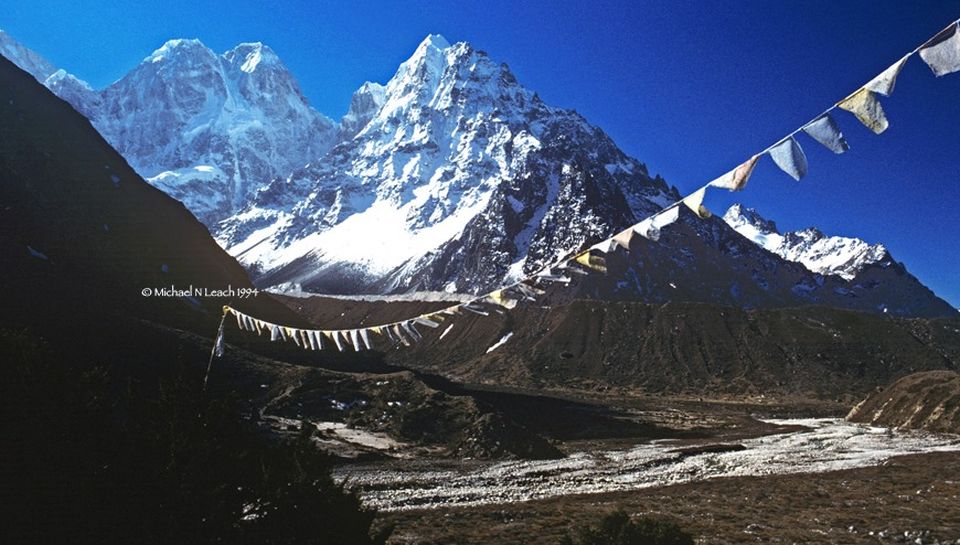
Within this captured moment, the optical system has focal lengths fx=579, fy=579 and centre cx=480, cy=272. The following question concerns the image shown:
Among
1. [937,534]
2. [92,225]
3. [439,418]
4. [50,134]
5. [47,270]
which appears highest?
[50,134]

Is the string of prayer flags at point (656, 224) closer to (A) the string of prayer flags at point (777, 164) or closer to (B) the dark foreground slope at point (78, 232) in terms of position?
(A) the string of prayer flags at point (777, 164)

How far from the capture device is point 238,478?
30.8 ft

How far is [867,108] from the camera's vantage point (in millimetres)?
10461

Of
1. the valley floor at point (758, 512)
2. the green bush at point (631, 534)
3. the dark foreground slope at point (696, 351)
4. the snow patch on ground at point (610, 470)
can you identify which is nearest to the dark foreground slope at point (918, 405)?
the snow patch on ground at point (610, 470)

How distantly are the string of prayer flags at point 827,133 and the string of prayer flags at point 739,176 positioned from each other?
1022 mm

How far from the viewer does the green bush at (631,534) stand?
10227 millimetres

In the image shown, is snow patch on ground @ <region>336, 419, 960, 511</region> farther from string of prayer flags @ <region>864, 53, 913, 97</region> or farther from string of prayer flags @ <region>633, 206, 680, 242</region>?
string of prayer flags @ <region>864, 53, 913, 97</region>

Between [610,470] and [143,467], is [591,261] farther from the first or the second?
[610,470]

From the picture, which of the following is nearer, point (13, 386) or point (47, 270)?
point (13, 386)

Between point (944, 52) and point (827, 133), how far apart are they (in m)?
1.99

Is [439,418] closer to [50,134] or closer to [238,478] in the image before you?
[238,478]

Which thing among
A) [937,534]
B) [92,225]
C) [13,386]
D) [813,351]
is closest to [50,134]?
[92,225]

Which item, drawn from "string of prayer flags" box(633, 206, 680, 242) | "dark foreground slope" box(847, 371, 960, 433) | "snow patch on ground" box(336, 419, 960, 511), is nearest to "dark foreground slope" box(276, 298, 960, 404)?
"dark foreground slope" box(847, 371, 960, 433)

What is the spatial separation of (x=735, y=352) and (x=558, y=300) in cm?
5511
